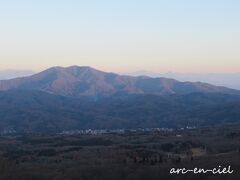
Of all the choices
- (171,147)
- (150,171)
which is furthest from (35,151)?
(150,171)

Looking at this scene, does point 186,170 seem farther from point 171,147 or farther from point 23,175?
point 171,147

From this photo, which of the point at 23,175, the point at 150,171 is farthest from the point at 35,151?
the point at 150,171

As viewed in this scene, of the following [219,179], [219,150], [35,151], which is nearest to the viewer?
[219,179]

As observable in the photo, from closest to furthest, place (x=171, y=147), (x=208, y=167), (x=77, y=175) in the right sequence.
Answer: (x=208, y=167), (x=77, y=175), (x=171, y=147)

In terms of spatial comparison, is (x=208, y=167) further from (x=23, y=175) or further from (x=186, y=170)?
(x=23, y=175)

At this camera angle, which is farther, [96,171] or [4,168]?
[96,171]

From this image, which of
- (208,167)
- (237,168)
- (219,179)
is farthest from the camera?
(208,167)

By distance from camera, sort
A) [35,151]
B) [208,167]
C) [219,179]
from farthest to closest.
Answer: [35,151] → [208,167] → [219,179]

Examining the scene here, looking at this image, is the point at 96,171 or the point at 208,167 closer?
the point at 208,167
